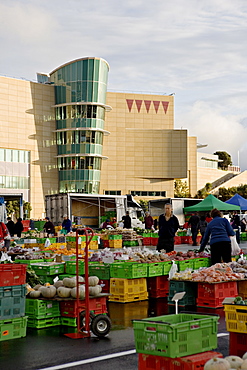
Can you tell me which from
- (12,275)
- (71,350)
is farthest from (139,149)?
(71,350)

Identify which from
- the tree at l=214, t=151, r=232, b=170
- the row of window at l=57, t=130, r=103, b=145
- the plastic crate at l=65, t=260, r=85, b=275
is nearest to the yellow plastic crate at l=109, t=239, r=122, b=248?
the plastic crate at l=65, t=260, r=85, b=275

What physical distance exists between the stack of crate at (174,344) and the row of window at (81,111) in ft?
239

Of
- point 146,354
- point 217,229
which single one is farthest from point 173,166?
point 146,354

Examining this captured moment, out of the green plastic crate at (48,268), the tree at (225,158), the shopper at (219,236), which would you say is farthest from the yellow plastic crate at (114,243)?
the tree at (225,158)

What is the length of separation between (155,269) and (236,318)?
629cm

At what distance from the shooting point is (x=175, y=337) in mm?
5371

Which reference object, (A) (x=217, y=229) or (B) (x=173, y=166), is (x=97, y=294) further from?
(B) (x=173, y=166)

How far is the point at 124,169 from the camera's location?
305ft

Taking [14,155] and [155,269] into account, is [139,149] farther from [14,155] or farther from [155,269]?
[155,269]

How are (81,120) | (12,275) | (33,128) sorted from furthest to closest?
(33,128) → (81,120) → (12,275)

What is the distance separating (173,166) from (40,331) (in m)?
84.5

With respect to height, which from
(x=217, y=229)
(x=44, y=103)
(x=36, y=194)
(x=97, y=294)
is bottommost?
(x=97, y=294)

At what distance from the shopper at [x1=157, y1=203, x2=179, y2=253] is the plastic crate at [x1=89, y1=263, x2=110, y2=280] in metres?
2.13

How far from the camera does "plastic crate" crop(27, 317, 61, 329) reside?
9.32 meters
